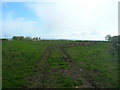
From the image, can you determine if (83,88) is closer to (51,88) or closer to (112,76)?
(51,88)

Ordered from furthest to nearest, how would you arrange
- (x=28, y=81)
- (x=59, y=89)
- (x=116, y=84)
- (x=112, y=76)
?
(x=112, y=76) < (x=28, y=81) < (x=116, y=84) < (x=59, y=89)

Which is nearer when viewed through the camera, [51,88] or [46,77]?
[51,88]

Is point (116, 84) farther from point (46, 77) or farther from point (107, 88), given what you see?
point (46, 77)

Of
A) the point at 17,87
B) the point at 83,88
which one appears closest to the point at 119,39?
the point at 83,88

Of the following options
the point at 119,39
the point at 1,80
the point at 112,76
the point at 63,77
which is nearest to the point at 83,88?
the point at 63,77

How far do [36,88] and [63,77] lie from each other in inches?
164

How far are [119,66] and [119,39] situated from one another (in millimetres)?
3246

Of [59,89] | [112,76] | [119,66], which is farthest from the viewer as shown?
[119,66]

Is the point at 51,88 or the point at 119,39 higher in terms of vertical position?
the point at 119,39

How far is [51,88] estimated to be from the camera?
18.5 m

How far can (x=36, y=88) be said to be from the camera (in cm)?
1855

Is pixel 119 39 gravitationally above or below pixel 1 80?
above

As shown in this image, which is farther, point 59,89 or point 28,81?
point 28,81

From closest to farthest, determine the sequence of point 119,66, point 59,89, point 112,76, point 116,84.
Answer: point 59,89 < point 116,84 < point 112,76 < point 119,66
